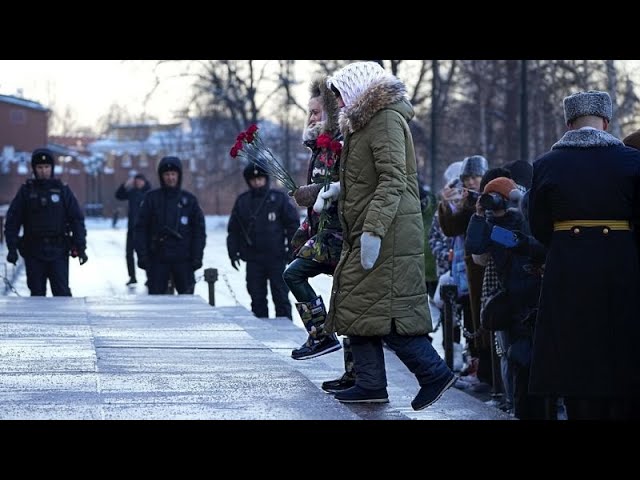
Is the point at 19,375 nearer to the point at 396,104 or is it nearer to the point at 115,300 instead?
the point at 396,104

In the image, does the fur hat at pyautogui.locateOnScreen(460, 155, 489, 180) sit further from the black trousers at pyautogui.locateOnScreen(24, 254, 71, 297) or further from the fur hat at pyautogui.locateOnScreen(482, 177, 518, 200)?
the black trousers at pyautogui.locateOnScreen(24, 254, 71, 297)

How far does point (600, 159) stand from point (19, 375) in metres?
3.22

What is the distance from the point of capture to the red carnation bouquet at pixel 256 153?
8148 millimetres

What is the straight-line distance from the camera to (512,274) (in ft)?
27.0

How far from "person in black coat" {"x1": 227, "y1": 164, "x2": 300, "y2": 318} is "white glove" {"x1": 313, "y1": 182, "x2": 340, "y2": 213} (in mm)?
6587

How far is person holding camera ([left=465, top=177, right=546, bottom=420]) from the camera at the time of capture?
8141 mm

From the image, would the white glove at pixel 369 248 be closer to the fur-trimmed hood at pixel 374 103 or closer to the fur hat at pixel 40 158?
the fur-trimmed hood at pixel 374 103

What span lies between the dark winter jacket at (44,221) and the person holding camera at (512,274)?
6511 mm

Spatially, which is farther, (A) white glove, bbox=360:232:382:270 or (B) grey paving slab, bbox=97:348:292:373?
(B) grey paving slab, bbox=97:348:292:373

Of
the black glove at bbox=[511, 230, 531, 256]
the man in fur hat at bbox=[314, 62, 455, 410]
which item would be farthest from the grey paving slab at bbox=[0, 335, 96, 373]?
the black glove at bbox=[511, 230, 531, 256]

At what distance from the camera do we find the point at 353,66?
7.29 metres
